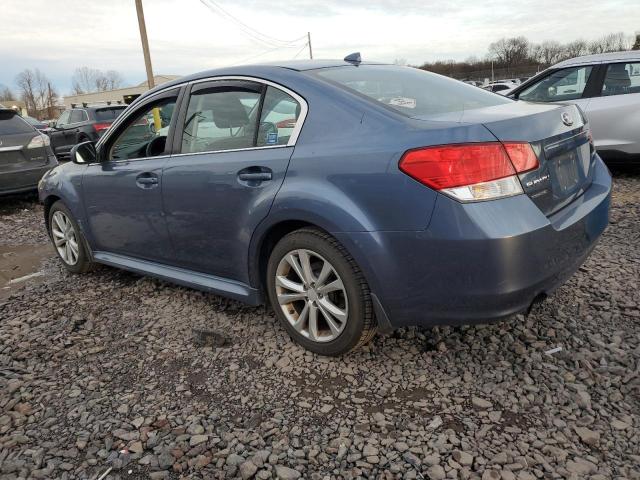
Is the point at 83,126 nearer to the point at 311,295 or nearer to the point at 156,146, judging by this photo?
the point at 156,146

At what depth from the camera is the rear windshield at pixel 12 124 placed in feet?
25.2

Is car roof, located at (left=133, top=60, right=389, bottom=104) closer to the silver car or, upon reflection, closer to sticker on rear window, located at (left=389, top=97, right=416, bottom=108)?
sticker on rear window, located at (left=389, top=97, right=416, bottom=108)

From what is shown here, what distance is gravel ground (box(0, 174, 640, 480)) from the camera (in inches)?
81.9

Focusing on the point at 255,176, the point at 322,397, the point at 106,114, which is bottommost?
the point at 322,397

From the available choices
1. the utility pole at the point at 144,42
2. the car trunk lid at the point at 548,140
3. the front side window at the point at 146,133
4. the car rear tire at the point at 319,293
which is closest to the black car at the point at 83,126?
the utility pole at the point at 144,42

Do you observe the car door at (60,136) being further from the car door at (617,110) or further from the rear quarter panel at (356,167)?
the rear quarter panel at (356,167)

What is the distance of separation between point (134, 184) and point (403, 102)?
1947 millimetres

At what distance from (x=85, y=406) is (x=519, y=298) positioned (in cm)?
213

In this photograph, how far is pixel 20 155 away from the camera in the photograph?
759 centimetres

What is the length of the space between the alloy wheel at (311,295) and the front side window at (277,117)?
628 millimetres

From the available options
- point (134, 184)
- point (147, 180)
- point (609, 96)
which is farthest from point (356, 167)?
point (609, 96)

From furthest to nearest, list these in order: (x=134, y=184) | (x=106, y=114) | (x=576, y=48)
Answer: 1. (x=576, y=48)
2. (x=106, y=114)
3. (x=134, y=184)

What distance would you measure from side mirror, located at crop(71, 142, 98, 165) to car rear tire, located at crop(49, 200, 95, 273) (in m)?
0.53

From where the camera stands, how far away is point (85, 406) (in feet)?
8.41
